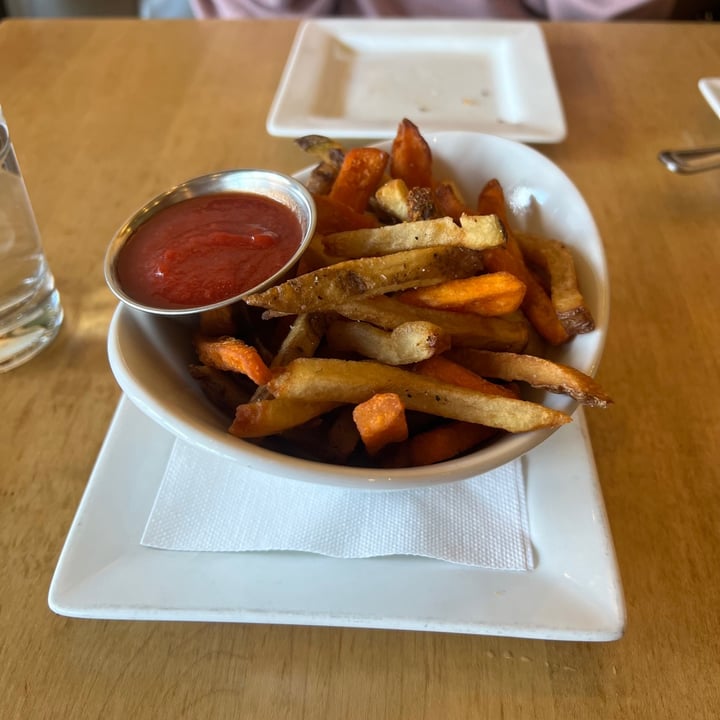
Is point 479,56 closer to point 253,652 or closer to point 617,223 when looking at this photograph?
point 617,223

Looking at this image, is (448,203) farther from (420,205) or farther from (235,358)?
Answer: (235,358)

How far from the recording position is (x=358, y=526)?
91 cm

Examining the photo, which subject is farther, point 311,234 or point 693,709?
point 311,234

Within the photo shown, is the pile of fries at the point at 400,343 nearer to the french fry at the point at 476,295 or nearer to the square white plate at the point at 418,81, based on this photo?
the french fry at the point at 476,295

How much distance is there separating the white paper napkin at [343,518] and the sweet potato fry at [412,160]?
0.49 m

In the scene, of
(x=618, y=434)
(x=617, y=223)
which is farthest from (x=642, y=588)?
(x=617, y=223)

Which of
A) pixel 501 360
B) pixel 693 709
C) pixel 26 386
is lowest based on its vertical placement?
pixel 26 386

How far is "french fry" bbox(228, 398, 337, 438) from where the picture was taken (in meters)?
0.81

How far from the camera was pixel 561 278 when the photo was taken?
103 centimetres

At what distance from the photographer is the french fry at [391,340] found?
833mm

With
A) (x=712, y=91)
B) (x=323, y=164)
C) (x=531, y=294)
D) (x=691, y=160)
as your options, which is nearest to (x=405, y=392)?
(x=531, y=294)

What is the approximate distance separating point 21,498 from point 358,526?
52cm

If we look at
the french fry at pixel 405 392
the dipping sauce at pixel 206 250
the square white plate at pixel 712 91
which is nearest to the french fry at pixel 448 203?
the dipping sauce at pixel 206 250

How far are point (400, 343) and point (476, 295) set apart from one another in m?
0.13
